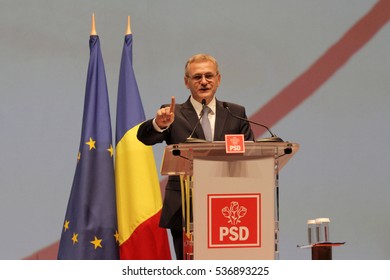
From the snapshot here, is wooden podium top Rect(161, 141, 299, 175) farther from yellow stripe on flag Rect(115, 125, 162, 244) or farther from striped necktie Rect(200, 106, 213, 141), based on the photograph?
yellow stripe on flag Rect(115, 125, 162, 244)

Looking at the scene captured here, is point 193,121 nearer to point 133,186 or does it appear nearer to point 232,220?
point 232,220

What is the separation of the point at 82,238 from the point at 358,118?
204 centimetres

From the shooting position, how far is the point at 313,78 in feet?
16.4

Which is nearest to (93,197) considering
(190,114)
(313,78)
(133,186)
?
(133,186)

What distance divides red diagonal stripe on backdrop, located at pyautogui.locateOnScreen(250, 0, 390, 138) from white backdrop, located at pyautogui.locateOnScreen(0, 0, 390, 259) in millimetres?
38

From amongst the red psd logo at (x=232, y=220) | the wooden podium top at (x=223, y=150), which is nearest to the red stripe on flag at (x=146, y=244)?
the wooden podium top at (x=223, y=150)

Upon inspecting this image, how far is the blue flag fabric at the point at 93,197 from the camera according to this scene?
166 inches

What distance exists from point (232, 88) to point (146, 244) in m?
1.32

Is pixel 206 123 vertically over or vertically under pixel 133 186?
over

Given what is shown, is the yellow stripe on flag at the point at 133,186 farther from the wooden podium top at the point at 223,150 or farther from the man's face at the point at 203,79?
the wooden podium top at the point at 223,150

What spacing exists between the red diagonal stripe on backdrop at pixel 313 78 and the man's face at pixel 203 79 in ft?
4.77

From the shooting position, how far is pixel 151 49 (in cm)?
496

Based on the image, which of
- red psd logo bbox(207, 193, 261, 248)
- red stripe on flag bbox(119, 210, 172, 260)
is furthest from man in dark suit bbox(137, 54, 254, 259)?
red stripe on flag bbox(119, 210, 172, 260)
